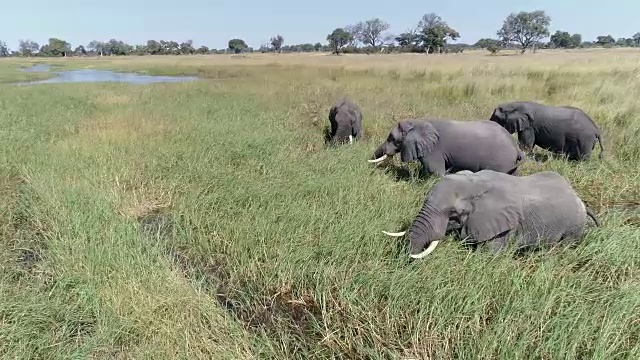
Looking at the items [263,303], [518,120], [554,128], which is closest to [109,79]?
[518,120]

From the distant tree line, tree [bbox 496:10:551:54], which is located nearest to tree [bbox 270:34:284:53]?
the distant tree line

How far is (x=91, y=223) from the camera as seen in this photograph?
417 cm

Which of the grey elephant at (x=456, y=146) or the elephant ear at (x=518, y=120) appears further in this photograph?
the elephant ear at (x=518, y=120)

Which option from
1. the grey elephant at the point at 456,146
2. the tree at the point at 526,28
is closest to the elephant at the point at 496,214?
the grey elephant at the point at 456,146

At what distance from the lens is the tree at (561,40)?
73062 mm

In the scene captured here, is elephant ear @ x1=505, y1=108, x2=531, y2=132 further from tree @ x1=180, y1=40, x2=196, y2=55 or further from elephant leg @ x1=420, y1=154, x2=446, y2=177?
tree @ x1=180, y1=40, x2=196, y2=55

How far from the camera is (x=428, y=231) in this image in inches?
132

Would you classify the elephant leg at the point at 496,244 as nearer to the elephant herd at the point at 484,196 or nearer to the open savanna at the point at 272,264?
the elephant herd at the point at 484,196

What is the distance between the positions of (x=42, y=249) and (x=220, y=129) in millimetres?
5182

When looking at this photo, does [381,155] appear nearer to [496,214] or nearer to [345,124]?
[345,124]

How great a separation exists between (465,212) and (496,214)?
0.26 meters

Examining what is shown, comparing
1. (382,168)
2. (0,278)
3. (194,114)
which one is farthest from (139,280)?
(194,114)

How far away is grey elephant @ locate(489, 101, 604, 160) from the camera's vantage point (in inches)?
246

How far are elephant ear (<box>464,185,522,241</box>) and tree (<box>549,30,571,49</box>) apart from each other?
84.0 meters
